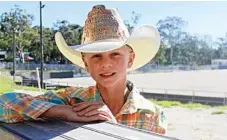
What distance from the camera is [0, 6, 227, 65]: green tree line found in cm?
5075

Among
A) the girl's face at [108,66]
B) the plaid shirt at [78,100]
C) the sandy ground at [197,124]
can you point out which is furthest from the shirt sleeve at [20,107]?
the sandy ground at [197,124]

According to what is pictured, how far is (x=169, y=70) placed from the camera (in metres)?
66.1

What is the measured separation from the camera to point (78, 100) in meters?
1.56

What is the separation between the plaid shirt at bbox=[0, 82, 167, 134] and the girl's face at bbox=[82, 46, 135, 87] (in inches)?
4.3

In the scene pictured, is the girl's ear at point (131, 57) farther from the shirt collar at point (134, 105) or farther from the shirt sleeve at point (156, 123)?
the shirt sleeve at point (156, 123)

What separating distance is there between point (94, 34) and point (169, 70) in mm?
65359

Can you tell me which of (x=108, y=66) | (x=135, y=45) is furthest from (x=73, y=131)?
(x=135, y=45)

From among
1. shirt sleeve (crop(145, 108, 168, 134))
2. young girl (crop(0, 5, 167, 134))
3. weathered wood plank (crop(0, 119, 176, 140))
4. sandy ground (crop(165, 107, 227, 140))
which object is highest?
young girl (crop(0, 5, 167, 134))

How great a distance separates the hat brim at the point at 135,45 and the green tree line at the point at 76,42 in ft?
46.8

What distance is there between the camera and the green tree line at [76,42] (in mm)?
50750

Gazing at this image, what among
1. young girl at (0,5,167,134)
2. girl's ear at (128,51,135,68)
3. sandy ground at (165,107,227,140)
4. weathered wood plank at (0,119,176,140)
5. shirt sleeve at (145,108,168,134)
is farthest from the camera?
sandy ground at (165,107,227,140)

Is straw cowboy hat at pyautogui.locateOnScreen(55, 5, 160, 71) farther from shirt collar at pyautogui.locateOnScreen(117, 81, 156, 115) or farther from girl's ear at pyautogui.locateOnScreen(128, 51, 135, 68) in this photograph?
shirt collar at pyautogui.locateOnScreen(117, 81, 156, 115)

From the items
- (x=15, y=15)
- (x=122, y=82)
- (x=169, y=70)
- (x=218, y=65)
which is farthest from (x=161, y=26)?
(x=122, y=82)

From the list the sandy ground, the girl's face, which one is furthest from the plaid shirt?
the sandy ground
